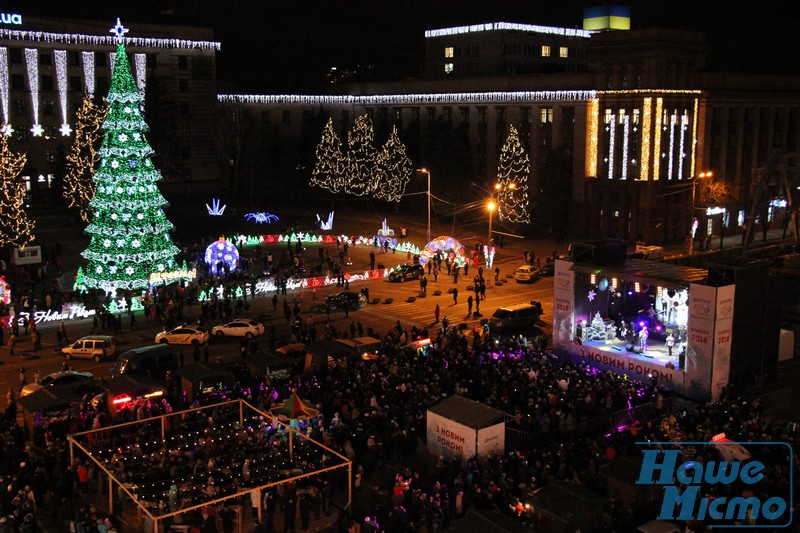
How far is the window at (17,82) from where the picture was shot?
6950 centimetres

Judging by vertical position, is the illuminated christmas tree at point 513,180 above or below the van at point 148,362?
above

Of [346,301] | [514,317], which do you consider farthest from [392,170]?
[514,317]

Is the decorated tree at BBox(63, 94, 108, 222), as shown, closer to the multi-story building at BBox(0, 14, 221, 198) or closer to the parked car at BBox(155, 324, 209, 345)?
the multi-story building at BBox(0, 14, 221, 198)

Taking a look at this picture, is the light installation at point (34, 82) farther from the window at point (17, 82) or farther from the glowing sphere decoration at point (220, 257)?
the glowing sphere decoration at point (220, 257)

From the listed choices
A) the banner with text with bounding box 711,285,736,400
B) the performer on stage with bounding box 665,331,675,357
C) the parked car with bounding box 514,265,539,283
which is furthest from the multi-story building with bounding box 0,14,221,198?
the banner with text with bounding box 711,285,736,400

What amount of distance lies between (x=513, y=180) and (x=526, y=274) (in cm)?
2267

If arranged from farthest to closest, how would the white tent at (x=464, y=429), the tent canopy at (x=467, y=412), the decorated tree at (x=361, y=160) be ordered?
the decorated tree at (x=361, y=160)
the tent canopy at (x=467, y=412)
the white tent at (x=464, y=429)

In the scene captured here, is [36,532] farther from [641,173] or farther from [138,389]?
[641,173]

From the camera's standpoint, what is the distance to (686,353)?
94.5 ft

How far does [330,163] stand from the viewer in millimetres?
80562

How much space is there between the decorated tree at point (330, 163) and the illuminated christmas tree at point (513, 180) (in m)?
17.3

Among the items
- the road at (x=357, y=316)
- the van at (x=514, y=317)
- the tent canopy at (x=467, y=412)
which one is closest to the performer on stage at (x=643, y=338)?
the road at (x=357, y=316)

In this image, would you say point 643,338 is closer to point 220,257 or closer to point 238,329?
point 238,329

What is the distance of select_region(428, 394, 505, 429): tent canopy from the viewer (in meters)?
21.3
